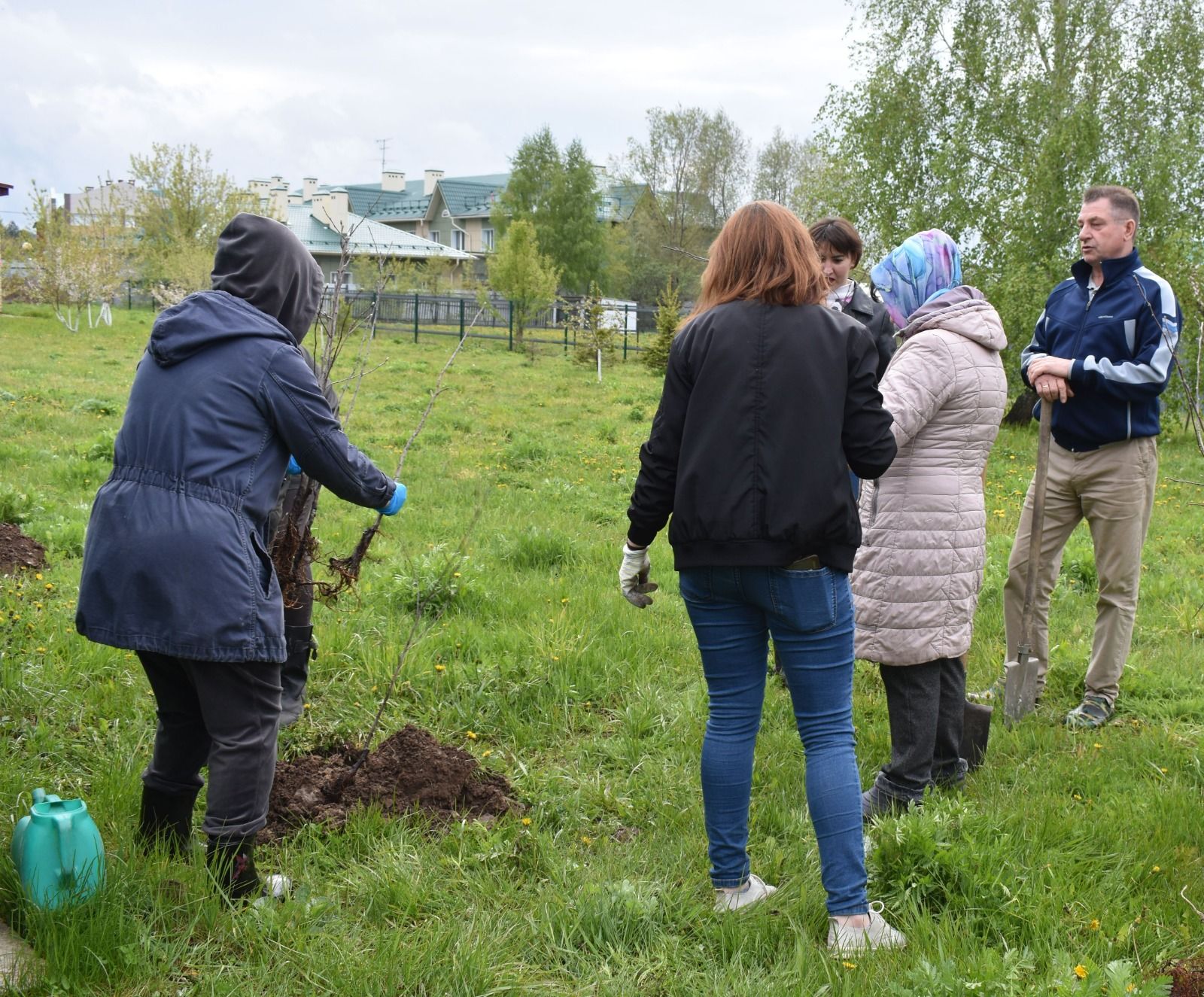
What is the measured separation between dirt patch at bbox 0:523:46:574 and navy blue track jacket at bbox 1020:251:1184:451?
5.45m

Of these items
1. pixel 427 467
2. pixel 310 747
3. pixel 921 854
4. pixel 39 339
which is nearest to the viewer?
pixel 921 854

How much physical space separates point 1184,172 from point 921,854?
578 inches

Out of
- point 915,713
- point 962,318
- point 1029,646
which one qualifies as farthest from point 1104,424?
point 915,713

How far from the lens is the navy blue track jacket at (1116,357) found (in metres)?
4.52

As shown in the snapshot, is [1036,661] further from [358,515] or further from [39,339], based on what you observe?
[39,339]

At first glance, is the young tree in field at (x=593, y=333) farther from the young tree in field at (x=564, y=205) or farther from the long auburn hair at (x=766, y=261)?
the long auburn hair at (x=766, y=261)

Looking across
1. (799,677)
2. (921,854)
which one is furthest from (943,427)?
(921,854)

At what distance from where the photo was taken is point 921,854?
10.5 feet

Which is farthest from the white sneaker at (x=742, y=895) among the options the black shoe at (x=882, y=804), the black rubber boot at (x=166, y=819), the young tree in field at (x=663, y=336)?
the young tree in field at (x=663, y=336)

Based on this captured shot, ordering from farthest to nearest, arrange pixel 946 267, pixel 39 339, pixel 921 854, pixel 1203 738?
pixel 39 339
pixel 1203 738
pixel 946 267
pixel 921 854

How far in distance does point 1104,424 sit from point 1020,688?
1.19 metres

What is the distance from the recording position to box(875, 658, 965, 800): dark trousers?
3611 millimetres

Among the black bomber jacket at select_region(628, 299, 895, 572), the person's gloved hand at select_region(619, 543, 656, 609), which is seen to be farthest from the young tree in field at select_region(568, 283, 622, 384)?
the black bomber jacket at select_region(628, 299, 895, 572)

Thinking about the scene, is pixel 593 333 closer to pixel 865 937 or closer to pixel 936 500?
pixel 936 500
